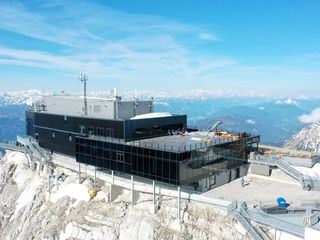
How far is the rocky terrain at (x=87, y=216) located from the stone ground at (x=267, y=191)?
18.9 feet

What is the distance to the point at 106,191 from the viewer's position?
64250 millimetres

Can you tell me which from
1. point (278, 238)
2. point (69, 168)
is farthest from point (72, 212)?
point (278, 238)

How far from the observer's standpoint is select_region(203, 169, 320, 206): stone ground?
52844 mm

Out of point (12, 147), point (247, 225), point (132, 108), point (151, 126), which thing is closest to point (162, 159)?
point (151, 126)

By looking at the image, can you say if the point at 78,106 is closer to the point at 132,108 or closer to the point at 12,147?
the point at 132,108

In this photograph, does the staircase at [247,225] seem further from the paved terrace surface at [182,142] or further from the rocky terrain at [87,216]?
the paved terrace surface at [182,142]

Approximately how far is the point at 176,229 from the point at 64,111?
41218 millimetres

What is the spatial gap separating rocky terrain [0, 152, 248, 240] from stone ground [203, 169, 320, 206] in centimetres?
576

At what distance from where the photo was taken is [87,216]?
194 feet

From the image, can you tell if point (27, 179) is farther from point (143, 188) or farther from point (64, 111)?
point (143, 188)

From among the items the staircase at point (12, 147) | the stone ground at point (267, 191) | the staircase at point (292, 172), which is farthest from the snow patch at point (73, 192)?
the staircase at point (292, 172)

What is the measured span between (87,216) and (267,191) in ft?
96.0

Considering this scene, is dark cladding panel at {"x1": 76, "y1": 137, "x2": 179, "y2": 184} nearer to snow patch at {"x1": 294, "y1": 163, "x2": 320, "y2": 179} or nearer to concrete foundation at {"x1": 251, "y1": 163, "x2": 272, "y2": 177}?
concrete foundation at {"x1": 251, "y1": 163, "x2": 272, "y2": 177}

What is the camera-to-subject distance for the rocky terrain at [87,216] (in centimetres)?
4969
